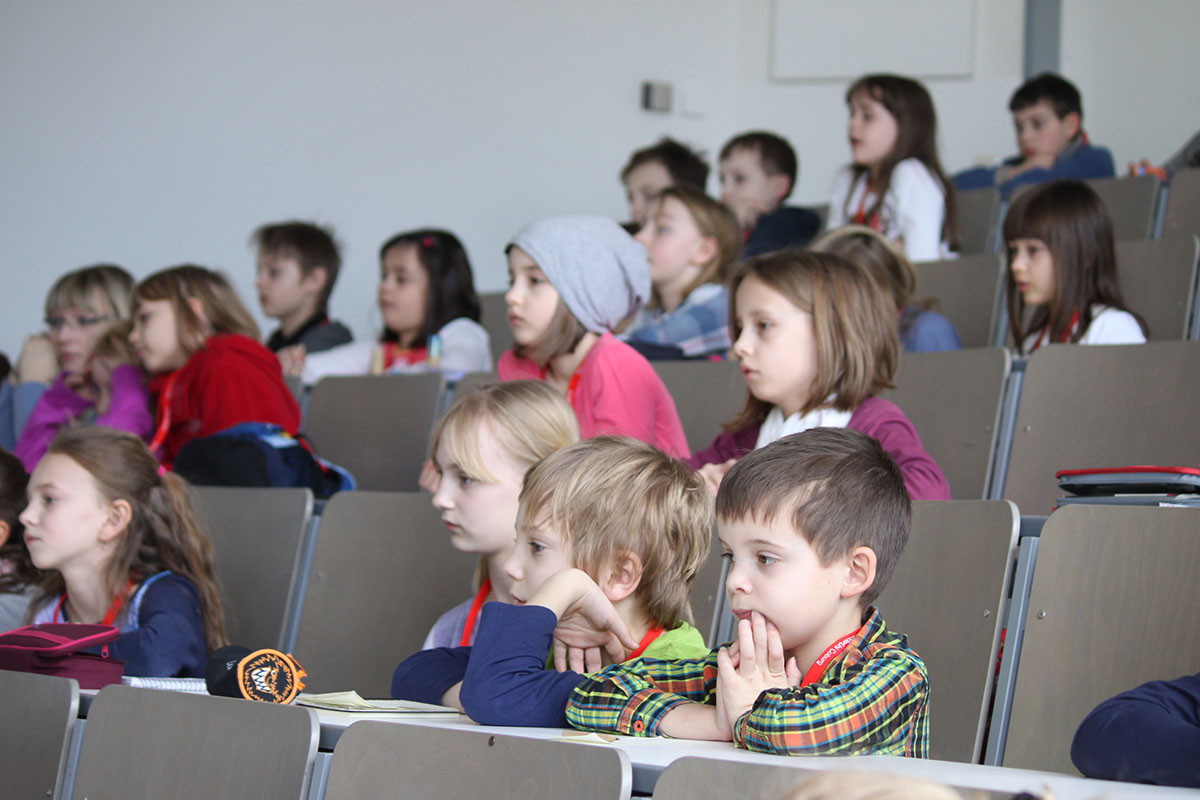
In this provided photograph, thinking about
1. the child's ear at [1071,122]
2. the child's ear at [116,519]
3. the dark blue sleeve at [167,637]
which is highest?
the child's ear at [1071,122]

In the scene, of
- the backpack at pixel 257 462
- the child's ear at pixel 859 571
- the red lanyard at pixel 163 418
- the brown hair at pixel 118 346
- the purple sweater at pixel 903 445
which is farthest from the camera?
the brown hair at pixel 118 346

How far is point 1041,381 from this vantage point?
2.54m

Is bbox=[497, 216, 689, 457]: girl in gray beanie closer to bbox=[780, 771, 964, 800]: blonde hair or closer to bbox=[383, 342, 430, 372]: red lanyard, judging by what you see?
bbox=[383, 342, 430, 372]: red lanyard

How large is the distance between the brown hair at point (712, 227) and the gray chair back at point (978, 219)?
104 centimetres

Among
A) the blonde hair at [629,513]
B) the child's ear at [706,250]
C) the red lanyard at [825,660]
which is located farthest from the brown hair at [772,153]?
the red lanyard at [825,660]

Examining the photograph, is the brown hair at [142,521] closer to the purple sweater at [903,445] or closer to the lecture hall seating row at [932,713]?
the lecture hall seating row at [932,713]

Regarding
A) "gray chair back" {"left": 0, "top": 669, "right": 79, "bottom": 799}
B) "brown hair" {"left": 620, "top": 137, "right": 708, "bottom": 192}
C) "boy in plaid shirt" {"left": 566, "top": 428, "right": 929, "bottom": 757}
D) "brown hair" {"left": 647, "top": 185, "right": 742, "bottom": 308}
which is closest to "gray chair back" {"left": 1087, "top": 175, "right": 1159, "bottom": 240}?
"brown hair" {"left": 647, "top": 185, "right": 742, "bottom": 308}

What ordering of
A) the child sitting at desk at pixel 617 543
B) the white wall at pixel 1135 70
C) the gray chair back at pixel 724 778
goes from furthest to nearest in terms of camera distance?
the white wall at pixel 1135 70 → the child sitting at desk at pixel 617 543 → the gray chair back at pixel 724 778

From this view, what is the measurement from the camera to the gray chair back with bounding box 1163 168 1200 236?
13.2 feet

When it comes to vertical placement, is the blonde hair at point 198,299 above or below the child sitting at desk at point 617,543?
above

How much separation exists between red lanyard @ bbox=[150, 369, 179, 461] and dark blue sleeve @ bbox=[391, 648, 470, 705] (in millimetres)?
1905

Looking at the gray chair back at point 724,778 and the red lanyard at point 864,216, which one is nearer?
the gray chair back at point 724,778

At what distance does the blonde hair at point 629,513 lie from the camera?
176 centimetres

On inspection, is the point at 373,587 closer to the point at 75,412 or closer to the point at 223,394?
the point at 223,394
